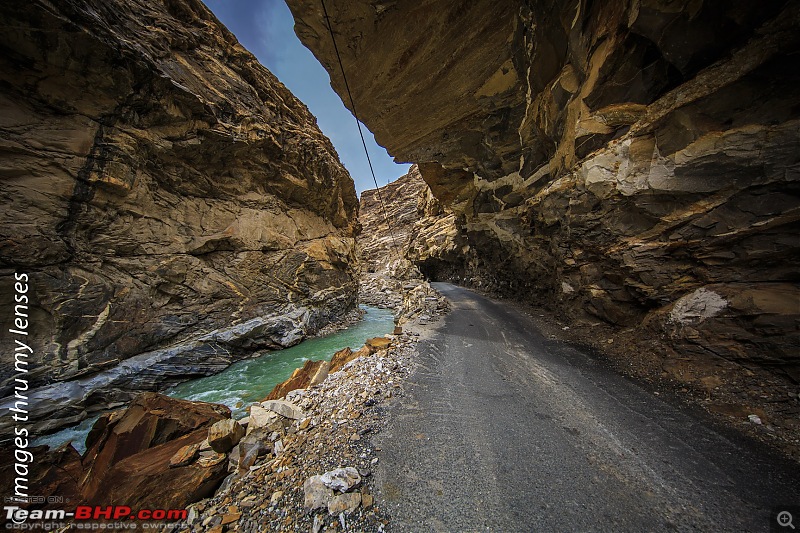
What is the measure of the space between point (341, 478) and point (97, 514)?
2.89 metres

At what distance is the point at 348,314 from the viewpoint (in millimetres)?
17203

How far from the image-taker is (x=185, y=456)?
3084 mm

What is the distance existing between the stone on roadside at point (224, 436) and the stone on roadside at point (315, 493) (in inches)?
58.8

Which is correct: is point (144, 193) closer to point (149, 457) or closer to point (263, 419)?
point (149, 457)

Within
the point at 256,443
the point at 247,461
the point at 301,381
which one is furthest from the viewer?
the point at 301,381

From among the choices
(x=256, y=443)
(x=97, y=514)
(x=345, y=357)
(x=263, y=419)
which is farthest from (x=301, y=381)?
(x=97, y=514)

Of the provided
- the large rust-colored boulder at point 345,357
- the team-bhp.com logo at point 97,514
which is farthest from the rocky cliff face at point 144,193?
the large rust-colored boulder at point 345,357

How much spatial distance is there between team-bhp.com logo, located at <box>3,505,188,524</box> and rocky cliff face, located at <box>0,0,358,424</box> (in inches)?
242

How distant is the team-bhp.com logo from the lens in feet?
7.67

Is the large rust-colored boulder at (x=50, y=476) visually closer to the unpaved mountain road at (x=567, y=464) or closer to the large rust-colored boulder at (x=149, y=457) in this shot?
the large rust-colored boulder at (x=149, y=457)

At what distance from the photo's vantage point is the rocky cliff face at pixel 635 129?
3100 mm

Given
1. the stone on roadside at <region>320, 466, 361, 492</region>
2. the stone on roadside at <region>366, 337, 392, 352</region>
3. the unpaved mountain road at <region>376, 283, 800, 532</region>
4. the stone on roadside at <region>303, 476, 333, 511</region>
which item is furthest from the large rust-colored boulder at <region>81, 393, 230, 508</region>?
the stone on roadside at <region>366, 337, 392, 352</region>

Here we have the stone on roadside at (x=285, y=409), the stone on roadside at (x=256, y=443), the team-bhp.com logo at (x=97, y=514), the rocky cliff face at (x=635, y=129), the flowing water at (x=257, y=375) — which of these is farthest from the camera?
the flowing water at (x=257, y=375)

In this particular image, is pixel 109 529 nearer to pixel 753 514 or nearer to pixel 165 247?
pixel 753 514
